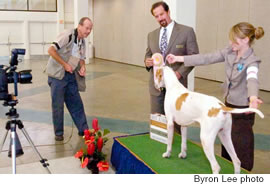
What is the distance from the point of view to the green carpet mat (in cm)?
243

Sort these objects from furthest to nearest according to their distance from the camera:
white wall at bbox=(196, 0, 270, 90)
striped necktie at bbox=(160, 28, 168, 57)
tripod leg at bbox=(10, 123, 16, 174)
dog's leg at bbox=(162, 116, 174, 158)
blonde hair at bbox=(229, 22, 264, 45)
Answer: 1. white wall at bbox=(196, 0, 270, 90)
2. striped necktie at bbox=(160, 28, 168, 57)
3. tripod leg at bbox=(10, 123, 16, 174)
4. dog's leg at bbox=(162, 116, 174, 158)
5. blonde hair at bbox=(229, 22, 264, 45)

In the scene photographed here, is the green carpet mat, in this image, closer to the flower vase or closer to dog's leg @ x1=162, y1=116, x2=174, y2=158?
dog's leg @ x1=162, y1=116, x2=174, y2=158

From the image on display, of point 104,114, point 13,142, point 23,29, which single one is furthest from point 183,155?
point 23,29

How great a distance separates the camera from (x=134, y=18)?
12.8m

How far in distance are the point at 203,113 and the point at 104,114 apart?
3.68 metres

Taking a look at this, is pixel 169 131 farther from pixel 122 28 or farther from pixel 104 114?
pixel 122 28

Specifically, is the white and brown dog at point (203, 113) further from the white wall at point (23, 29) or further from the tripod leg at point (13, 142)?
the white wall at point (23, 29)

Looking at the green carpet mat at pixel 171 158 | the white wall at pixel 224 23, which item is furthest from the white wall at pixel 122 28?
the green carpet mat at pixel 171 158

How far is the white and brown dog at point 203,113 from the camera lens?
6.48ft

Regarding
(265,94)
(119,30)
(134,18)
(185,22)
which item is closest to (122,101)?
(185,22)

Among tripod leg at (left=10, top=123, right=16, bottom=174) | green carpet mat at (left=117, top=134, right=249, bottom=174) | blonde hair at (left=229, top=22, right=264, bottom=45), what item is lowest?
green carpet mat at (left=117, top=134, right=249, bottom=174)

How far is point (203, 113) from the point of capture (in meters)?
2.04

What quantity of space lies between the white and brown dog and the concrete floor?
4.87 ft

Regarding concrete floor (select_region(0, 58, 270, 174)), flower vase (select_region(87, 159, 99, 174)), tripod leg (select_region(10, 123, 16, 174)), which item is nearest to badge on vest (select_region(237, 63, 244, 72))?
concrete floor (select_region(0, 58, 270, 174))
